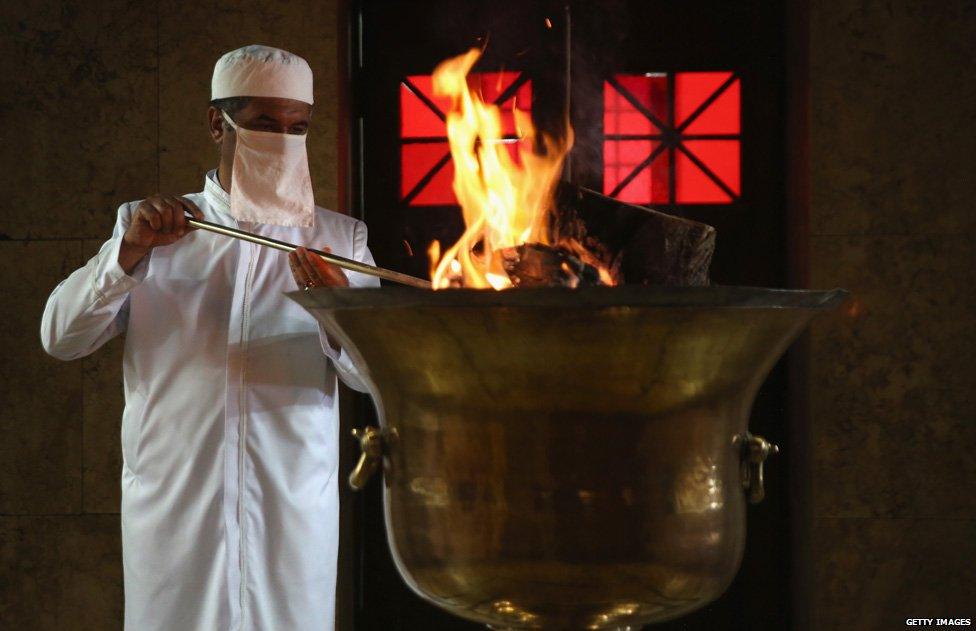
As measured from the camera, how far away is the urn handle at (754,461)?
50.9 inches

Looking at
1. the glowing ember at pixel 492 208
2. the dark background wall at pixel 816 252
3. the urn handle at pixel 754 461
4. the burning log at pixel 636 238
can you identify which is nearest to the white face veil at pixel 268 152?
the glowing ember at pixel 492 208

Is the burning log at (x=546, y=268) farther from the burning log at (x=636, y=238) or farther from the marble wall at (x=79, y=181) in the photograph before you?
the marble wall at (x=79, y=181)

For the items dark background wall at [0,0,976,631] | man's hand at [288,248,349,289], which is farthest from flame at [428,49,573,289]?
dark background wall at [0,0,976,631]

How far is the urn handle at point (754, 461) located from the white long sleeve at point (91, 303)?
1.30 m

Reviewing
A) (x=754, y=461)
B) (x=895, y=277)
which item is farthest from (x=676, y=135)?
(x=754, y=461)

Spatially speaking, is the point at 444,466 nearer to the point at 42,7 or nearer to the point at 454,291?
the point at 454,291

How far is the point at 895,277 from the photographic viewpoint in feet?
10.2

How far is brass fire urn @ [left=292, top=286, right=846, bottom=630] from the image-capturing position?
1104 millimetres

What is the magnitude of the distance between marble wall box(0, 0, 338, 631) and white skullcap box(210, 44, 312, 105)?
95 centimetres

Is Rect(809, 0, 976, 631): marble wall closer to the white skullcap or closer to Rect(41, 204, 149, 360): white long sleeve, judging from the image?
the white skullcap

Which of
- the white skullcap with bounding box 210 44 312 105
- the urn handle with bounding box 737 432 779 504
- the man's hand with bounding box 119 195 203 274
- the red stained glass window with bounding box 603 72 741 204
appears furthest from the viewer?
the red stained glass window with bounding box 603 72 741 204

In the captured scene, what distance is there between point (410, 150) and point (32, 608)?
6.59 feet

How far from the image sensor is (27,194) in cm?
320

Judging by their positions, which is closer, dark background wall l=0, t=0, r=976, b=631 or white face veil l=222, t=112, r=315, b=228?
white face veil l=222, t=112, r=315, b=228
